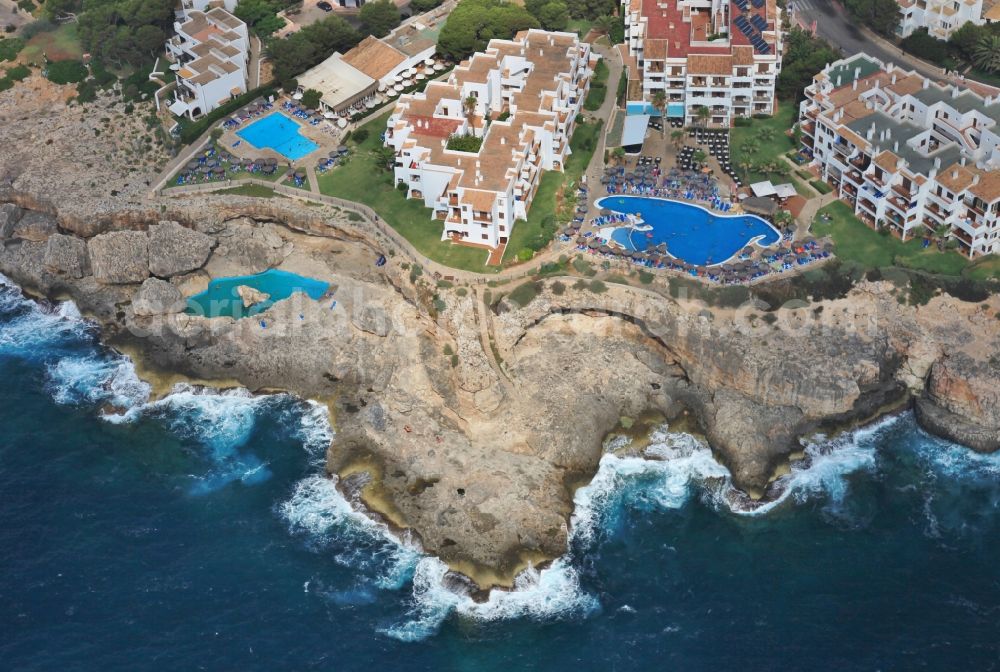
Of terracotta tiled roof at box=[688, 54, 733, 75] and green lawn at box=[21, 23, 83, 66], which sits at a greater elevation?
terracotta tiled roof at box=[688, 54, 733, 75]

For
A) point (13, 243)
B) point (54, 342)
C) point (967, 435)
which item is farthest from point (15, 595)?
point (967, 435)

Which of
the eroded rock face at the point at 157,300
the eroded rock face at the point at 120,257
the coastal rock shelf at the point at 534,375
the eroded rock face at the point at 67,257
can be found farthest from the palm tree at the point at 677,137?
the eroded rock face at the point at 67,257

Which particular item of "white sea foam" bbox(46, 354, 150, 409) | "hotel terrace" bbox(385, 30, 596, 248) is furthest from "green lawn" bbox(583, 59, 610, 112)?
"white sea foam" bbox(46, 354, 150, 409)

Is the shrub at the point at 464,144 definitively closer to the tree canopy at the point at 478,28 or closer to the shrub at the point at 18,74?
the tree canopy at the point at 478,28

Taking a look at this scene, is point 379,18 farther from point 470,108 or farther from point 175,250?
point 175,250

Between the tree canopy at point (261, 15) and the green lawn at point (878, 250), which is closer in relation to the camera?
the green lawn at point (878, 250)

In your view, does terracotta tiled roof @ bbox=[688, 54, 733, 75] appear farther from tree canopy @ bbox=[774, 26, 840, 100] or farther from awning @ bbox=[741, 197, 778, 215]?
awning @ bbox=[741, 197, 778, 215]
